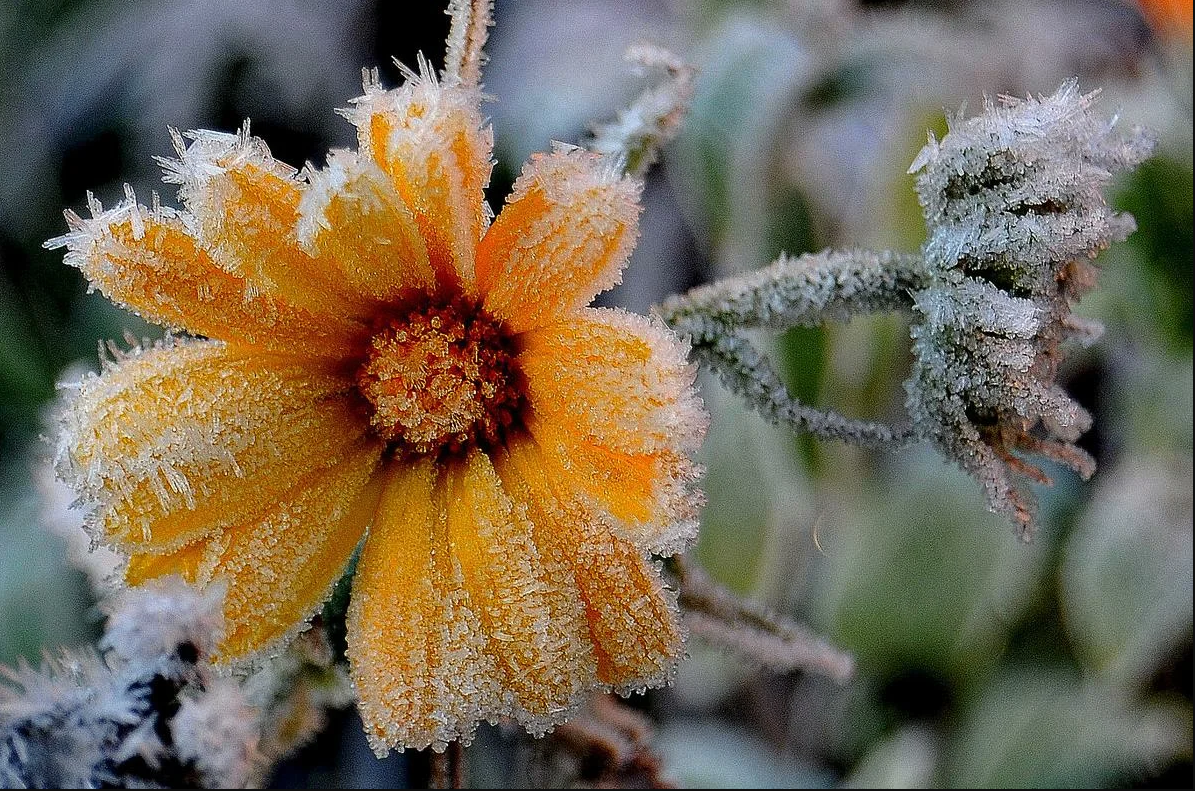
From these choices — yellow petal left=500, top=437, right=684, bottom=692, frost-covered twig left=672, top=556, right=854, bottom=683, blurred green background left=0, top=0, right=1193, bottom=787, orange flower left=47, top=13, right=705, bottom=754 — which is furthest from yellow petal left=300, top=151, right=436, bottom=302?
blurred green background left=0, top=0, right=1193, bottom=787

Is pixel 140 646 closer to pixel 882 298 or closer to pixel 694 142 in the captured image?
pixel 882 298

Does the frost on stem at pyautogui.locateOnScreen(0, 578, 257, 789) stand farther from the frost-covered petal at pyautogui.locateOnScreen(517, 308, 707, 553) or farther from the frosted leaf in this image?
the frost-covered petal at pyautogui.locateOnScreen(517, 308, 707, 553)

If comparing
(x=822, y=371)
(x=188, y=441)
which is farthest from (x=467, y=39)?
(x=822, y=371)

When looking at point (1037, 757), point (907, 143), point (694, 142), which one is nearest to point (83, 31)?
point (694, 142)

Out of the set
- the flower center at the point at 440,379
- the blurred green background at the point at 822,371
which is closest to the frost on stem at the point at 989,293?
the flower center at the point at 440,379

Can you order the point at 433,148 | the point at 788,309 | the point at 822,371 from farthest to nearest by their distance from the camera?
1. the point at 822,371
2. the point at 788,309
3. the point at 433,148

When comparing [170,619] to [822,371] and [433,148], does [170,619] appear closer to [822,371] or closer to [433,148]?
[433,148]

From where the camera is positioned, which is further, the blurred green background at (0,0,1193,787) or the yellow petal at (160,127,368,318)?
the blurred green background at (0,0,1193,787)
